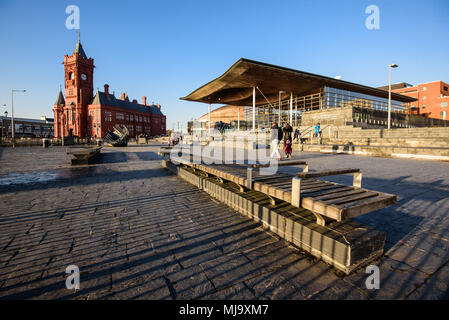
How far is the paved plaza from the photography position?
1854mm

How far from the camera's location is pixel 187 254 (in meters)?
Answer: 2.46

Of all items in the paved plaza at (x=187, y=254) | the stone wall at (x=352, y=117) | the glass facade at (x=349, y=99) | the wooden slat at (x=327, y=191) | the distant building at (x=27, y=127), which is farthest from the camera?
the distant building at (x=27, y=127)

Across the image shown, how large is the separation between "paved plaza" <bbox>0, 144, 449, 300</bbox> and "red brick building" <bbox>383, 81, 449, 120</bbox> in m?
65.7

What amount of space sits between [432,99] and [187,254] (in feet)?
251

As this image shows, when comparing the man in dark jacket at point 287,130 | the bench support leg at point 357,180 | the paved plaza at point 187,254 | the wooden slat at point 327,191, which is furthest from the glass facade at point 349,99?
the wooden slat at point 327,191

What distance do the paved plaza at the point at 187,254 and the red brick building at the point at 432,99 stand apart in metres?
65.7

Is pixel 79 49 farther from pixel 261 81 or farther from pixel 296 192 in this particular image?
pixel 296 192

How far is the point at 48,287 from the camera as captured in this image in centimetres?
188

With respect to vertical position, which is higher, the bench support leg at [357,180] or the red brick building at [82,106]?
the red brick building at [82,106]

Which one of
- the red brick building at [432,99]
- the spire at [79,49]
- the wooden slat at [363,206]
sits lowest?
the wooden slat at [363,206]

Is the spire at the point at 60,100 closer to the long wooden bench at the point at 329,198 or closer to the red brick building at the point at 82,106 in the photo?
the red brick building at the point at 82,106

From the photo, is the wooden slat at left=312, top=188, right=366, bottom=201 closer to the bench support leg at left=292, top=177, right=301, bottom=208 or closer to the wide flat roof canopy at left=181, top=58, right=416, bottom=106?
the bench support leg at left=292, top=177, right=301, bottom=208

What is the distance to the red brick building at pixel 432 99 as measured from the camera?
5103 centimetres
